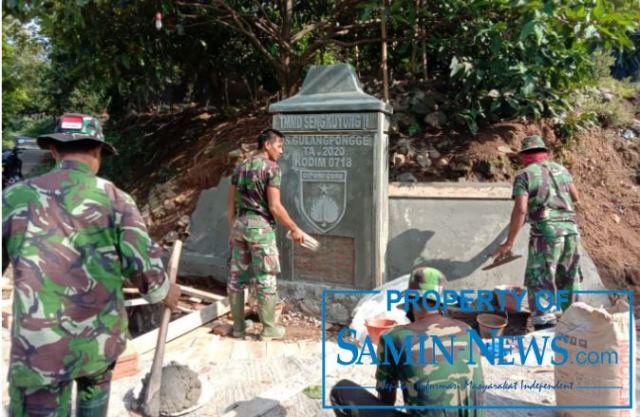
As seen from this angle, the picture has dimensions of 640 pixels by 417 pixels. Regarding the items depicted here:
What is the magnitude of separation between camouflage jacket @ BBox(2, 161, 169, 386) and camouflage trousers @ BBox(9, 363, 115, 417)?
58mm

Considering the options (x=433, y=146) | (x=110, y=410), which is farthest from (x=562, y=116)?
(x=110, y=410)

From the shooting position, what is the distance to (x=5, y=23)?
6.05 metres

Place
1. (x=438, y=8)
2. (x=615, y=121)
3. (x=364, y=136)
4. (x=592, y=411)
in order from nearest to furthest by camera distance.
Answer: (x=592, y=411)
(x=364, y=136)
(x=438, y=8)
(x=615, y=121)

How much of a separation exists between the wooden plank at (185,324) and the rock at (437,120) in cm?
378

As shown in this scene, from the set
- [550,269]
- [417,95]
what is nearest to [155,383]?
[550,269]

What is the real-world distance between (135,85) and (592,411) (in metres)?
8.15

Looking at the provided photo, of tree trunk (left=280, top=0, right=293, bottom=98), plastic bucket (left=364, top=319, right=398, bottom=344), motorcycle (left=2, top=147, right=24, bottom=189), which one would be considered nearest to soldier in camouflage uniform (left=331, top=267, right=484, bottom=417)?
plastic bucket (left=364, top=319, right=398, bottom=344)

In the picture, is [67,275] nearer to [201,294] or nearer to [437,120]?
[201,294]

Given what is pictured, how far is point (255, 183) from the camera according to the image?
460 cm

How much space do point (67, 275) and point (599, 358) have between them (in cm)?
262

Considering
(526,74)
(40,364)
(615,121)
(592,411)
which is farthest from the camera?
(615,121)

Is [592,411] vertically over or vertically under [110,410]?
over

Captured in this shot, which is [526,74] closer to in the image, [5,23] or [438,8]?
[438,8]

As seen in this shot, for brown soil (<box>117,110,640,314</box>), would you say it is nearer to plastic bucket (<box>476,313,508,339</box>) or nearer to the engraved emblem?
the engraved emblem
